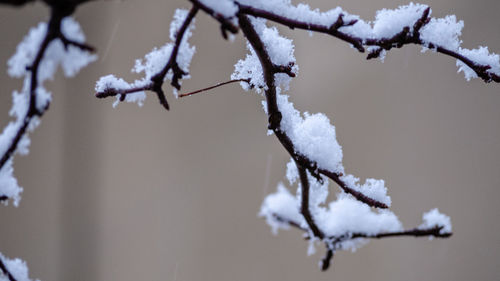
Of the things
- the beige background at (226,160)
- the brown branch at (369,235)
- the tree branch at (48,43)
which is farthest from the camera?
the beige background at (226,160)

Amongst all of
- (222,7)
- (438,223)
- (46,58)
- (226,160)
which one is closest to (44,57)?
(46,58)

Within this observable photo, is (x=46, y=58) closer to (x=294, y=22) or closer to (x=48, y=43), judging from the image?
(x=48, y=43)

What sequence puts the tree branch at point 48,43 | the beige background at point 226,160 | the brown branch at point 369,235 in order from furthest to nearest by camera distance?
the beige background at point 226,160, the brown branch at point 369,235, the tree branch at point 48,43

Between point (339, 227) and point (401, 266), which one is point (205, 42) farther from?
point (339, 227)

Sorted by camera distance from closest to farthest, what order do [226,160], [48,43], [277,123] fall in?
[48,43], [277,123], [226,160]

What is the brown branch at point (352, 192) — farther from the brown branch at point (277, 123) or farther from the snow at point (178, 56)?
the snow at point (178, 56)

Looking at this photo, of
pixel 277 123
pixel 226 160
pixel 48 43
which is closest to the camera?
pixel 48 43

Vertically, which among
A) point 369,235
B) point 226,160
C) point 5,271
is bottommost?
point 5,271

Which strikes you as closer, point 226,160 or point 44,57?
point 44,57

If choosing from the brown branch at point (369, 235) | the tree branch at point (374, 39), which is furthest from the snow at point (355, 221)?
the tree branch at point (374, 39)
